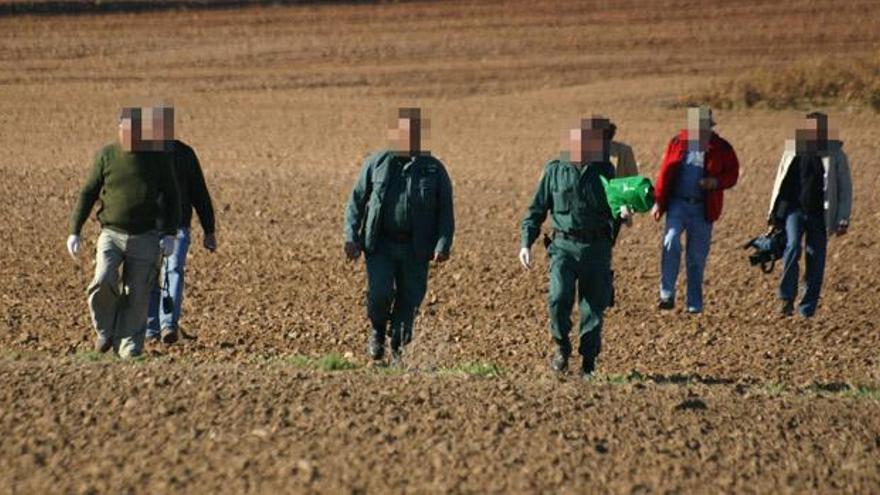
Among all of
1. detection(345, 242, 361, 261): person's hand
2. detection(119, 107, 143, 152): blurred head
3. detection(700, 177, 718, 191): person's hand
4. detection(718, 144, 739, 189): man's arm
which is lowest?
detection(345, 242, 361, 261): person's hand

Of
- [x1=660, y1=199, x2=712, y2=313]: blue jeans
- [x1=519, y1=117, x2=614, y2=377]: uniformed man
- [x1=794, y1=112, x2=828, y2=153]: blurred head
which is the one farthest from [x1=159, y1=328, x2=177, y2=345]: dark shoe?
[x1=794, y1=112, x2=828, y2=153]: blurred head

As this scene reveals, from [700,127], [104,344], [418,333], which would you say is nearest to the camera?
[104,344]

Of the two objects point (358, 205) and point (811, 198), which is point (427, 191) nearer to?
point (358, 205)

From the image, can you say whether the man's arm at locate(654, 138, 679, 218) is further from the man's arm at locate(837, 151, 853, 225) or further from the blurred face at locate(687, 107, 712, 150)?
the man's arm at locate(837, 151, 853, 225)

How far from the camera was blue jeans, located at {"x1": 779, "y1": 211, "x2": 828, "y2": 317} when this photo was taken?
13789 mm

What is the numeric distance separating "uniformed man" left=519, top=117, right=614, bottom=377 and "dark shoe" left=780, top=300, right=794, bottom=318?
408cm

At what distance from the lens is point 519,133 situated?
29109 mm

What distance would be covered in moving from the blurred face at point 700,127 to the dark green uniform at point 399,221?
356 cm

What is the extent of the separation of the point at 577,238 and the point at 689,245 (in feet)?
12.0

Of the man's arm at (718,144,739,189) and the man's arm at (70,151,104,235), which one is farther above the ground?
the man's arm at (718,144,739,189)

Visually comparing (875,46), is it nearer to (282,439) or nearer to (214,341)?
(214,341)

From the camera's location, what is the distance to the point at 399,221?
1023 centimetres

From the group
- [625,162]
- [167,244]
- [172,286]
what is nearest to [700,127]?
[625,162]

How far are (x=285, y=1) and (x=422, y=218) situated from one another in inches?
1357
